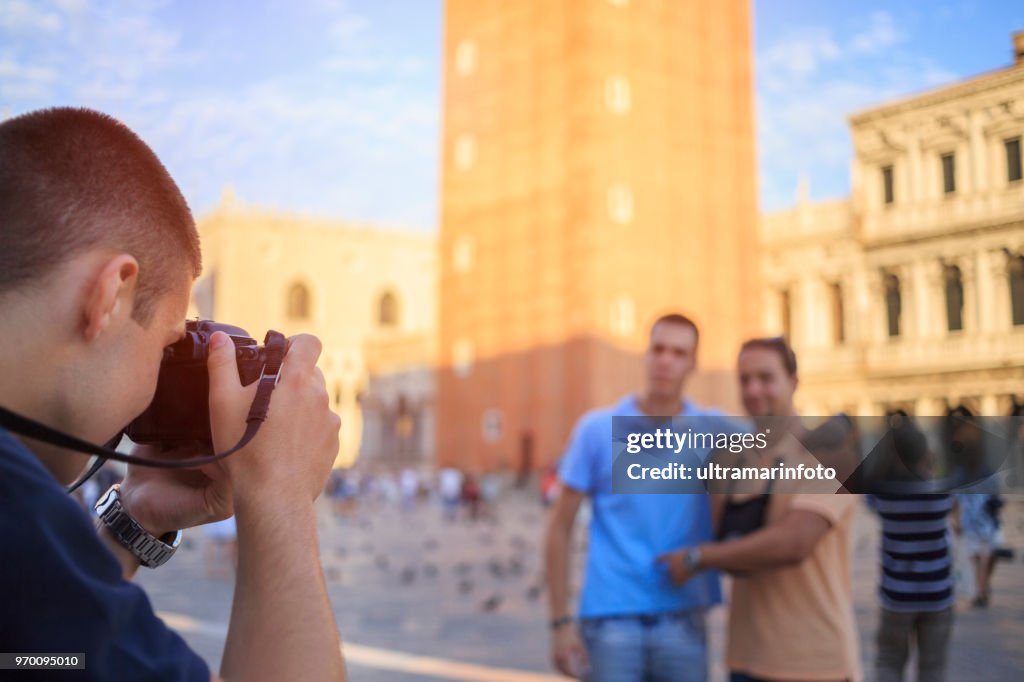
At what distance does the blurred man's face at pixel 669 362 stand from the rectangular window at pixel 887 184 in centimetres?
96

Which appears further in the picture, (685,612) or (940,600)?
(940,600)

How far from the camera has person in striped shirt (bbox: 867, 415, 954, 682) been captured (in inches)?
145

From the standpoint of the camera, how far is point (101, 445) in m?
0.97

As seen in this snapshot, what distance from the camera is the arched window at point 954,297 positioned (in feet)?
10.6

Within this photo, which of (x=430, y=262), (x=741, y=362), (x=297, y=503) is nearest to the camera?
(x=297, y=503)

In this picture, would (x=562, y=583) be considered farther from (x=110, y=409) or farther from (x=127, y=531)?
(x=110, y=409)

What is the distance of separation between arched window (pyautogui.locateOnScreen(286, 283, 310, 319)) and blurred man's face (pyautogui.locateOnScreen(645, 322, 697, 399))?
5152 cm

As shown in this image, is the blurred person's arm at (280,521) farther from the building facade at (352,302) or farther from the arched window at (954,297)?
the building facade at (352,302)

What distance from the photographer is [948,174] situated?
3.10 m

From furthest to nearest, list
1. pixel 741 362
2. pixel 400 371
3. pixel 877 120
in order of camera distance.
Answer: pixel 400 371, pixel 877 120, pixel 741 362

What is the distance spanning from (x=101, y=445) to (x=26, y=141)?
309 mm

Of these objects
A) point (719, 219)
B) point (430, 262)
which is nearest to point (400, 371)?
point (430, 262)

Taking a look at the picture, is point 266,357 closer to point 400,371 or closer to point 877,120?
point 877,120

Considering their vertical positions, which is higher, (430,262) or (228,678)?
(430,262)
